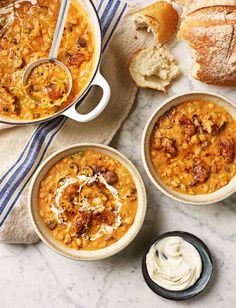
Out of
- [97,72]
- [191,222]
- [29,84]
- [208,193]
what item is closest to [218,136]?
[208,193]

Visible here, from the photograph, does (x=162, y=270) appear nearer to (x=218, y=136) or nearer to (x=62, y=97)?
(x=218, y=136)

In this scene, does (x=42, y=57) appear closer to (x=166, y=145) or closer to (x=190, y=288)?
(x=166, y=145)

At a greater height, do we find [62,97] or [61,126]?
[62,97]

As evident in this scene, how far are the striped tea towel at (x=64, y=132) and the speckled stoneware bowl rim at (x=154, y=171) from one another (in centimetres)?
28

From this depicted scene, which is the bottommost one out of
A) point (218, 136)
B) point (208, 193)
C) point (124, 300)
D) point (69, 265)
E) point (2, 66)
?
point (124, 300)

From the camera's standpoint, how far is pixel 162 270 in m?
3.68

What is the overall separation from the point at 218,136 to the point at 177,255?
81 centimetres

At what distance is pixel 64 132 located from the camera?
383 cm

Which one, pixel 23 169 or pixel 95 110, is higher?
pixel 95 110

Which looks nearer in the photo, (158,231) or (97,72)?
(97,72)

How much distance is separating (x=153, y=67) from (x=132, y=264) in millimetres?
1346

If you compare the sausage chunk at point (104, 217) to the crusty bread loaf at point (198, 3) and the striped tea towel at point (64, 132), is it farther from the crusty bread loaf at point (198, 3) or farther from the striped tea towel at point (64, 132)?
the crusty bread loaf at point (198, 3)

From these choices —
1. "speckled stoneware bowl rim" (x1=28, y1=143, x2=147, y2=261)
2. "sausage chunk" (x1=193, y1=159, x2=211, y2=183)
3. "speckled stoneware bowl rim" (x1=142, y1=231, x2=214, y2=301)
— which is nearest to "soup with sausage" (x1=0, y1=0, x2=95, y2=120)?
"speckled stoneware bowl rim" (x1=28, y1=143, x2=147, y2=261)

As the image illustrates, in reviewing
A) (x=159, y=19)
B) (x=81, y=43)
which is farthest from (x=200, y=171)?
(x=81, y=43)
